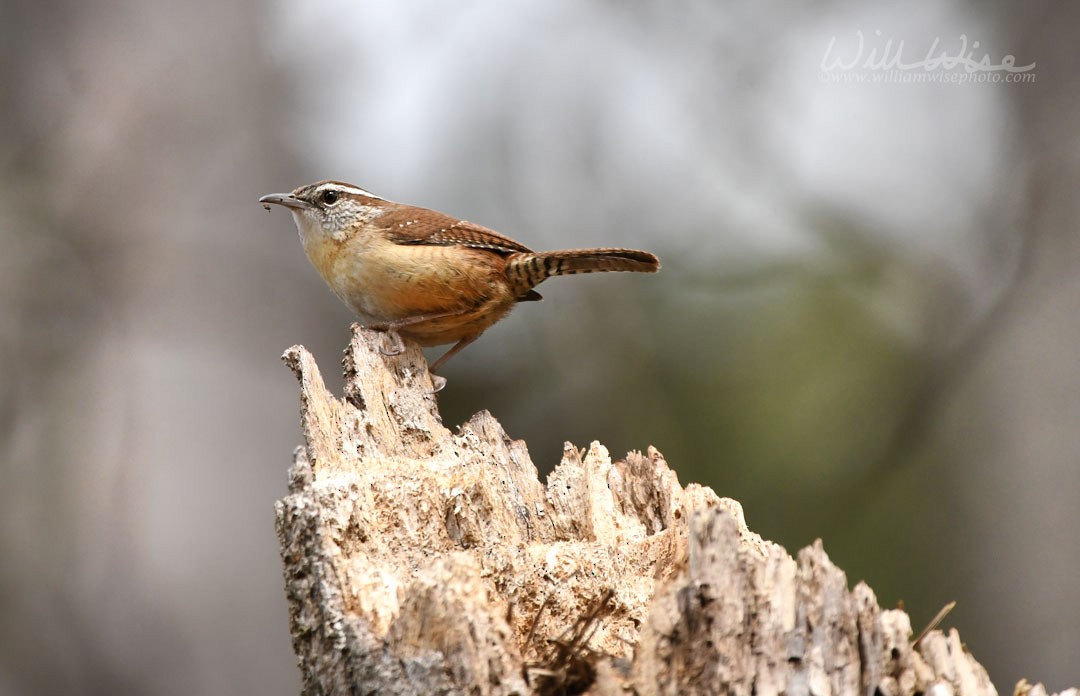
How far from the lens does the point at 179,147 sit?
7480 millimetres

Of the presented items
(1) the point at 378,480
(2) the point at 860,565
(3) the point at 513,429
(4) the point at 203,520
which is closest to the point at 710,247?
(3) the point at 513,429

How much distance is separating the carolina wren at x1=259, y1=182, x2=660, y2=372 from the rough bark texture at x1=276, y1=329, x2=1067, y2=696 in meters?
0.58

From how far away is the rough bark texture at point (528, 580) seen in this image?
7.18ft

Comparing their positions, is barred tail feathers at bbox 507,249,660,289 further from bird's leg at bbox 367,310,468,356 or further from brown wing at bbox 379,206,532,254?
bird's leg at bbox 367,310,468,356

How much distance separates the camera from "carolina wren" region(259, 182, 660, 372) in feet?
14.0

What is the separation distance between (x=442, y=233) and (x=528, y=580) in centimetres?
210

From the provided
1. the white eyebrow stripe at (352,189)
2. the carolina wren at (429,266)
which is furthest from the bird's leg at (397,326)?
the white eyebrow stripe at (352,189)

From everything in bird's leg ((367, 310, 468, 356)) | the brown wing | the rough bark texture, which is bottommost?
the rough bark texture

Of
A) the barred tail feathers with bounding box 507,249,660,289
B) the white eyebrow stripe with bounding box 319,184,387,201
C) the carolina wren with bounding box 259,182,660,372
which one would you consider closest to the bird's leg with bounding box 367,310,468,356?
the carolina wren with bounding box 259,182,660,372

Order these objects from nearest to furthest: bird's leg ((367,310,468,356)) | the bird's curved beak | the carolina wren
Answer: bird's leg ((367,310,468,356))
the carolina wren
the bird's curved beak

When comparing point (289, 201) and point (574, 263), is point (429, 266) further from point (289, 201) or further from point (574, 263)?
point (289, 201)

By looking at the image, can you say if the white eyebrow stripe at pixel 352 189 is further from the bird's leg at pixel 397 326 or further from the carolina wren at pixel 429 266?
the bird's leg at pixel 397 326

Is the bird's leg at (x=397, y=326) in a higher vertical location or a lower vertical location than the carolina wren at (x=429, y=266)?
lower

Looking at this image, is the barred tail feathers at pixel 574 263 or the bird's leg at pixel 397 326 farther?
the barred tail feathers at pixel 574 263
